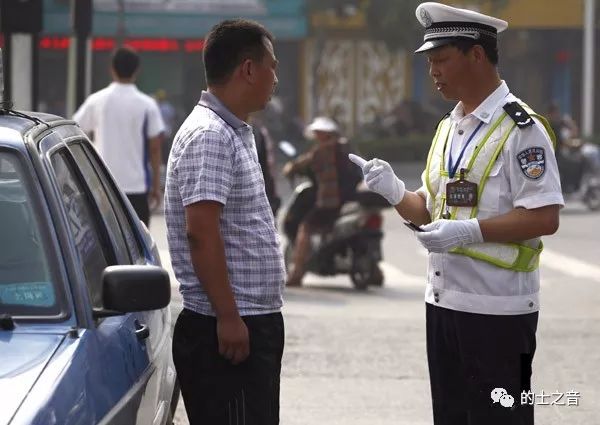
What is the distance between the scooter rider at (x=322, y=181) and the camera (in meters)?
13.1

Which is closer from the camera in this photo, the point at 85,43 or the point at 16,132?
the point at 16,132

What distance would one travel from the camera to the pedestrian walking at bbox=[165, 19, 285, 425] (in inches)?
167

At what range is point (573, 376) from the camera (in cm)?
817

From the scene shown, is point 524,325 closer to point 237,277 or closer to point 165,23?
point 237,277

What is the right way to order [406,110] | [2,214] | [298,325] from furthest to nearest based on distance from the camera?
[406,110] < [298,325] < [2,214]

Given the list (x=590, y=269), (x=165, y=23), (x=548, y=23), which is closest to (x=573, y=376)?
(x=590, y=269)

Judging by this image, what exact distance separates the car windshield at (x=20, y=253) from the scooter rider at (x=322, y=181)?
8.83 m

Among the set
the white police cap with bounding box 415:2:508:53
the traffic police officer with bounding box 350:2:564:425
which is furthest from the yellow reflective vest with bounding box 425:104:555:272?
the white police cap with bounding box 415:2:508:53

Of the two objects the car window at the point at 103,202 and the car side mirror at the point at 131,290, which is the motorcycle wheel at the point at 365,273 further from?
the car side mirror at the point at 131,290

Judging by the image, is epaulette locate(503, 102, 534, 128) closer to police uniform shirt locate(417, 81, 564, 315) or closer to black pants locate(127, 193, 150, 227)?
police uniform shirt locate(417, 81, 564, 315)

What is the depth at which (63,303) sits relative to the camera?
13.0ft

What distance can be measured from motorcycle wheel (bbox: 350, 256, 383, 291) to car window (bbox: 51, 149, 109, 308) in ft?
27.5

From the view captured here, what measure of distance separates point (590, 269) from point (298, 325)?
18.4 ft

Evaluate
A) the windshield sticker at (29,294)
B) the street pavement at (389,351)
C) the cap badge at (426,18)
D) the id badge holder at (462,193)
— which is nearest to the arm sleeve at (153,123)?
the street pavement at (389,351)
